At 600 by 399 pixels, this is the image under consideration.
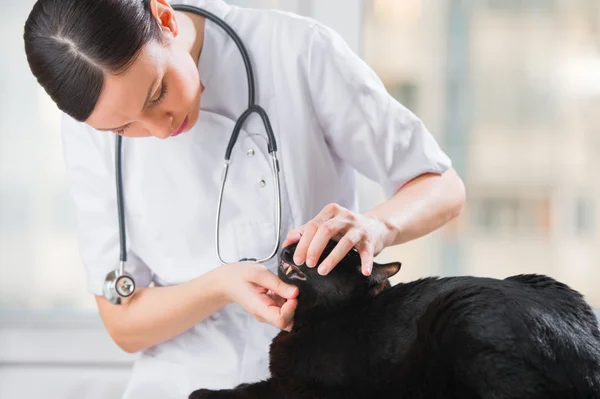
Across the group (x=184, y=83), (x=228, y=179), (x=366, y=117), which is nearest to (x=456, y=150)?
(x=366, y=117)

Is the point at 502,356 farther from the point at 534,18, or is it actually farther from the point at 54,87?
the point at 534,18

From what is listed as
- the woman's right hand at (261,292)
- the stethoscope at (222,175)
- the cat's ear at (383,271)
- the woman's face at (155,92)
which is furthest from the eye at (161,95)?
the cat's ear at (383,271)

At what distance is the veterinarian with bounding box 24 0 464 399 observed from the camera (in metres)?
0.99

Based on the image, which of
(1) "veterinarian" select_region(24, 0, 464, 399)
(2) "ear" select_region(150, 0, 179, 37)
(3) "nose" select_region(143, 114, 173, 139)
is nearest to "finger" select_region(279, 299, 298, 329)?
(1) "veterinarian" select_region(24, 0, 464, 399)

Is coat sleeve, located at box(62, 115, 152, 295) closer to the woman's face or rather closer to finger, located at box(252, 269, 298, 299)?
the woman's face

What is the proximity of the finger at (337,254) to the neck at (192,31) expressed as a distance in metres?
0.39

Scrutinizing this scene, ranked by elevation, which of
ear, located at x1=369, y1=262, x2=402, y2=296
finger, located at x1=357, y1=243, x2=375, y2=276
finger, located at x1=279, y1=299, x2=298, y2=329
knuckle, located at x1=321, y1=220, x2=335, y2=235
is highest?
knuckle, located at x1=321, y1=220, x2=335, y2=235

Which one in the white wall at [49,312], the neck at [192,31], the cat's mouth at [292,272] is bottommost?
the white wall at [49,312]

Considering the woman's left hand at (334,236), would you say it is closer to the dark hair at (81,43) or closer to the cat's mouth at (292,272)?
the cat's mouth at (292,272)

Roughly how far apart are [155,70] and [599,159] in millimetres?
1217

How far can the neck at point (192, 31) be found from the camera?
39.6 inches

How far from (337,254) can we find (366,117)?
12.4 inches

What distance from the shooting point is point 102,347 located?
1.57m

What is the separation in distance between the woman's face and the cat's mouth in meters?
0.24
